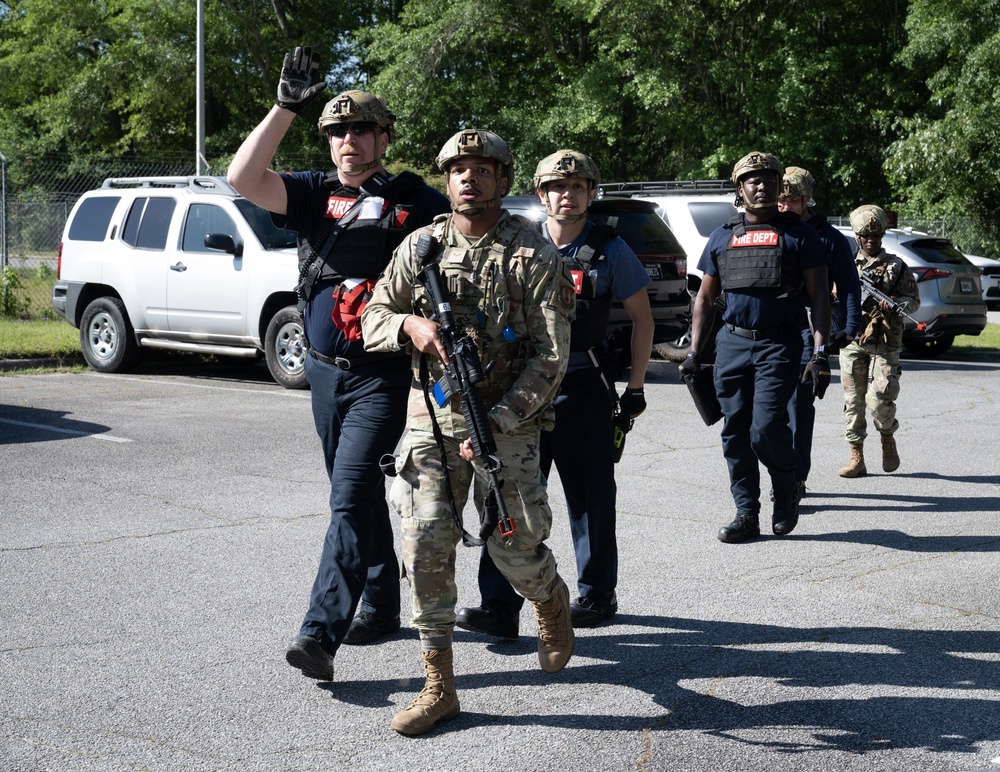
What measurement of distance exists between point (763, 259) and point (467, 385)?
3.05 meters

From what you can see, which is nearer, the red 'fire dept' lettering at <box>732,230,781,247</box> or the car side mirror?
the red 'fire dept' lettering at <box>732,230,781,247</box>

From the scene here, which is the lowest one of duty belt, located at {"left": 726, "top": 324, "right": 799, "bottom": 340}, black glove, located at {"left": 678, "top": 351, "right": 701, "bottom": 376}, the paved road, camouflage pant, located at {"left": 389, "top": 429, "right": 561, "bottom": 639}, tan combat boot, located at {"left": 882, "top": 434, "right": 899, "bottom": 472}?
the paved road

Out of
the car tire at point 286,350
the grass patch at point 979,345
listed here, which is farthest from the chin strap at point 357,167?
the grass patch at point 979,345

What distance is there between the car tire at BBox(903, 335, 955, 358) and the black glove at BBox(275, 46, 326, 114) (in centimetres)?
1380

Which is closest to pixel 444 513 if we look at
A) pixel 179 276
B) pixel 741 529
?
pixel 741 529

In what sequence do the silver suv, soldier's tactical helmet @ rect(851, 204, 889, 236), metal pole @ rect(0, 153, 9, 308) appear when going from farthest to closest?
1. metal pole @ rect(0, 153, 9, 308)
2. the silver suv
3. soldier's tactical helmet @ rect(851, 204, 889, 236)

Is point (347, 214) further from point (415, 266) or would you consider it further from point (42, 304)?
point (42, 304)

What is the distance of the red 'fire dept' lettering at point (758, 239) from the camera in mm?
6133

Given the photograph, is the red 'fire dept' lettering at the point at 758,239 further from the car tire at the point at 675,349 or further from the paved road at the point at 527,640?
the car tire at the point at 675,349

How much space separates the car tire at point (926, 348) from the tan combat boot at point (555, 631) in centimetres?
1348

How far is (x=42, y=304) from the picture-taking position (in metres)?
17.8

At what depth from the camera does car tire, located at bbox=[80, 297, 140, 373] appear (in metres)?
12.7

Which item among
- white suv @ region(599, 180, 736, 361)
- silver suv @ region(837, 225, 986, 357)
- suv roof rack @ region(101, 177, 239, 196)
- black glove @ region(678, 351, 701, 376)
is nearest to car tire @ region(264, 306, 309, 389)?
suv roof rack @ region(101, 177, 239, 196)

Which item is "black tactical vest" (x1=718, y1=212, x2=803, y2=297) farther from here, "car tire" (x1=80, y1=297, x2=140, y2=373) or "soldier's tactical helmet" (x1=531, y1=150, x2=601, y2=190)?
"car tire" (x1=80, y1=297, x2=140, y2=373)
